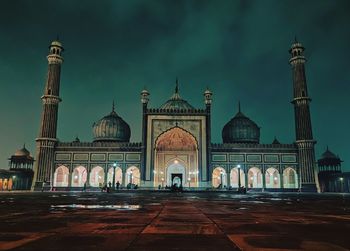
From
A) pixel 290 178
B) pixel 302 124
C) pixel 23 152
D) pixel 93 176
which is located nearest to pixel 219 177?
pixel 290 178

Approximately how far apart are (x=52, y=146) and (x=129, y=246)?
4025 cm

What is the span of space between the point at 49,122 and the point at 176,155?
16.3m

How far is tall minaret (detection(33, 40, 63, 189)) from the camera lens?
126 ft

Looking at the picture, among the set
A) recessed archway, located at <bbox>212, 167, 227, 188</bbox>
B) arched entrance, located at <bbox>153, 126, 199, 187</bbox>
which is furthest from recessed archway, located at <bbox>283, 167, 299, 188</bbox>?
arched entrance, located at <bbox>153, 126, 199, 187</bbox>

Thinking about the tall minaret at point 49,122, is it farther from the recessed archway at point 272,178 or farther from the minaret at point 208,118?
the recessed archway at point 272,178

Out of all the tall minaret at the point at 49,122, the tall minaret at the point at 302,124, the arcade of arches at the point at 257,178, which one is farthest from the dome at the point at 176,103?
the tall minaret at the point at 49,122

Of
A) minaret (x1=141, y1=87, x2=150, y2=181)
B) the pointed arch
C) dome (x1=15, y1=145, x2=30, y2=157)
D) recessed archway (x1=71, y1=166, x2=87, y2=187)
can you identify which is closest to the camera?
minaret (x1=141, y1=87, x2=150, y2=181)

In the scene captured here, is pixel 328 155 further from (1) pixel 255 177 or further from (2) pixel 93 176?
(2) pixel 93 176

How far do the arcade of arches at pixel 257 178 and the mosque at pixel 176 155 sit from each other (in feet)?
0.40

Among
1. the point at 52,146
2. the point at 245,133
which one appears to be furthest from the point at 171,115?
the point at 52,146

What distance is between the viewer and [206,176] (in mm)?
37906

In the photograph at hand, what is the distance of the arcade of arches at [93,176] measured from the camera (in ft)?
131

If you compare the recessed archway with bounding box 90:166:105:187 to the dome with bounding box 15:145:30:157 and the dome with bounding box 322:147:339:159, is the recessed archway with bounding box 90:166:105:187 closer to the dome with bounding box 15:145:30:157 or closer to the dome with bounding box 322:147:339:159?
the dome with bounding box 15:145:30:157

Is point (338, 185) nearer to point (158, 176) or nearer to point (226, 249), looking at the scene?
point (158, 176)
